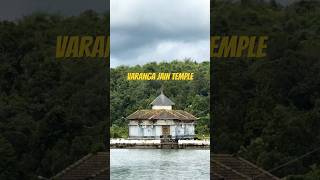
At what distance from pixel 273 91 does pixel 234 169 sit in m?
1.24

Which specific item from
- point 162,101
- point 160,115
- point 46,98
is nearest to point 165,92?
point 162,101

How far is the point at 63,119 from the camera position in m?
10.5

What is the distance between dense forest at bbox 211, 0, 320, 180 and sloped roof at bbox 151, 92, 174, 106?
791 millimetres

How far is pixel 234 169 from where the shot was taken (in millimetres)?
10344

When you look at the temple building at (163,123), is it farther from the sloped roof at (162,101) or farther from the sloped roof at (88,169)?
the sloped roof at (88,169)

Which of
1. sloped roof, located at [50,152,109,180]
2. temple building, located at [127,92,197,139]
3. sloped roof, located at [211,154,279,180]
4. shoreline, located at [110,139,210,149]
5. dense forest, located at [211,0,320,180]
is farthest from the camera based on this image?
temple building, located at [127,92,197,139]

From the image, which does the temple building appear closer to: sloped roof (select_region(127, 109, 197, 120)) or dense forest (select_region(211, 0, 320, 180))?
sloped roof (select_region(127, 109, 197, 120))

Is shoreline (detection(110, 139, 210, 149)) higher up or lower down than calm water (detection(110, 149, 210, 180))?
higher up

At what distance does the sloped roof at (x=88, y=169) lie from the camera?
10336 mm

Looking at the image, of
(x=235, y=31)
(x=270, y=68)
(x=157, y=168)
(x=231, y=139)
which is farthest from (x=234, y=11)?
(x=157, y=168)

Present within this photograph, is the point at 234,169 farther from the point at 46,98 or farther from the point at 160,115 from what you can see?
the point at 46,98

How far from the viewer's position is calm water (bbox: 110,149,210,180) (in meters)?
10.8

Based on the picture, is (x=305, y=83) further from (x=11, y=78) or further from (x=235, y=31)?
(x=11, y=78)
